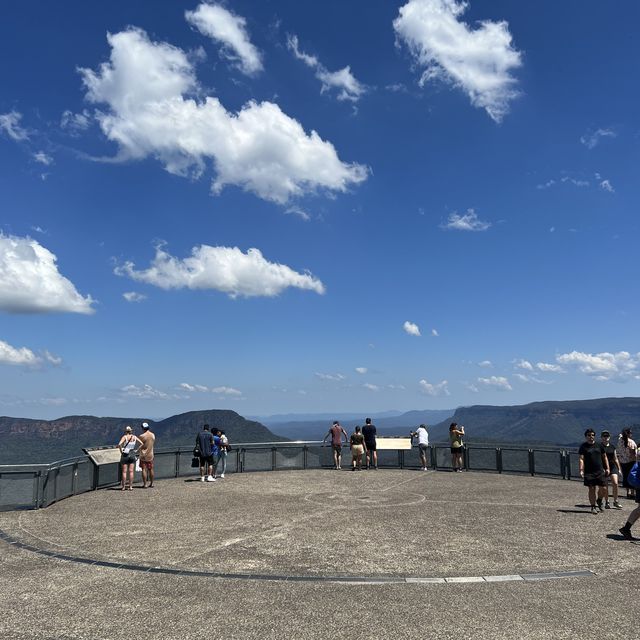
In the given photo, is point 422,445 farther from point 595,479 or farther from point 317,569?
point 317,569

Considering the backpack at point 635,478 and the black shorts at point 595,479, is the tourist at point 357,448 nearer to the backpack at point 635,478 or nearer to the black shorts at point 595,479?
the black shorts at point 595,479

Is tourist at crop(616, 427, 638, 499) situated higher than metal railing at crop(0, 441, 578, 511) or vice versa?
tourist at crop(616, 427, 638, 499)

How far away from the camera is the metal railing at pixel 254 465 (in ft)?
40.9

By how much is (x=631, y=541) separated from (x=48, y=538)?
33.3 feet

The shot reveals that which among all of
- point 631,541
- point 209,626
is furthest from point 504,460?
point 209,626

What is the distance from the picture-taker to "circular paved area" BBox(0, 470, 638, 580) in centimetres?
759

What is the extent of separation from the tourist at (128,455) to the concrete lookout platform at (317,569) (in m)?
2.03

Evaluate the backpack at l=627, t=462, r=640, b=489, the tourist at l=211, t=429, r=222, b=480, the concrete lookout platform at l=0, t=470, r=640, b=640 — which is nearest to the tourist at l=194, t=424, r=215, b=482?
the tourist at l=211, t=429, r=222, b=480

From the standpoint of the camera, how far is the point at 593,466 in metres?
11.2

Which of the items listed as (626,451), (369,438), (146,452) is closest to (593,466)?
Answer: (626,451)

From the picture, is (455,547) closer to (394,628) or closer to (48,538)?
(394,628)

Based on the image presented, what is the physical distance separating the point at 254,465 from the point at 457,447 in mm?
7744

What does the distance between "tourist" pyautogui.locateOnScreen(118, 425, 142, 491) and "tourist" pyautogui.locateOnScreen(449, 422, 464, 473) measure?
11.1 meters

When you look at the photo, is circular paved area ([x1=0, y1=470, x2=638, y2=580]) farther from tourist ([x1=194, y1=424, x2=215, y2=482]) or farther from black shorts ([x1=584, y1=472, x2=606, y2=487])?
tourist ([x1=194, y1=424, x2=215, y2=482])
